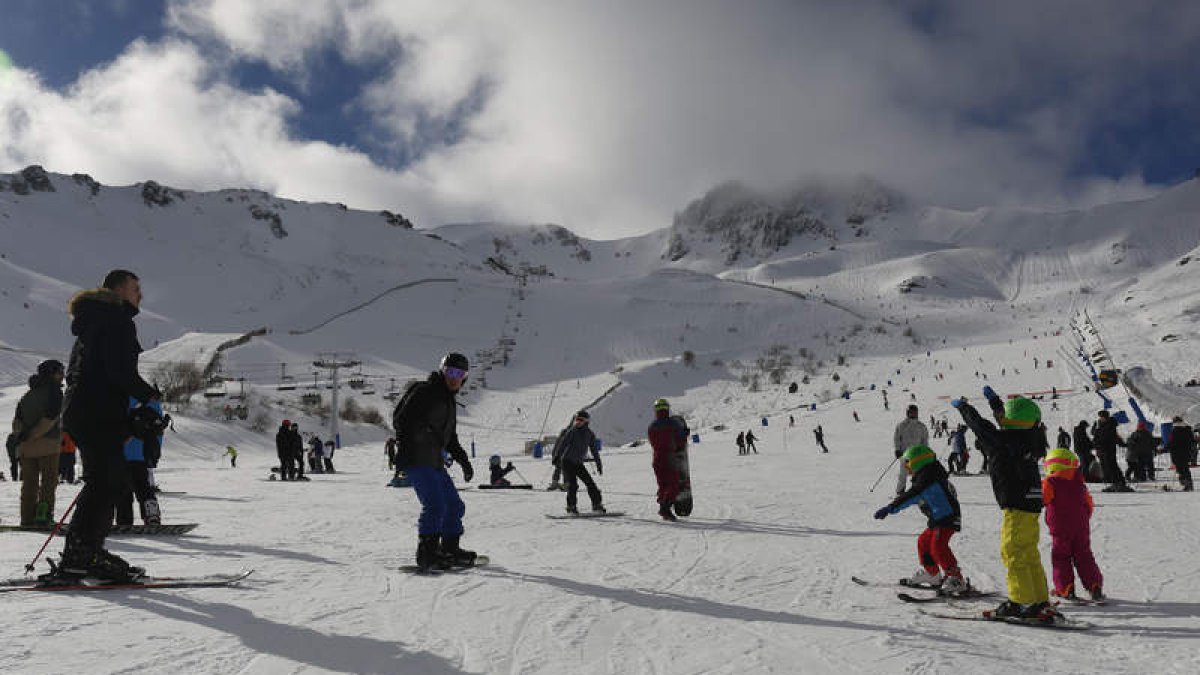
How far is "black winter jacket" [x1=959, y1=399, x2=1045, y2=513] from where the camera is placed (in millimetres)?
5258

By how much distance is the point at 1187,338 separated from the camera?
45.9 m

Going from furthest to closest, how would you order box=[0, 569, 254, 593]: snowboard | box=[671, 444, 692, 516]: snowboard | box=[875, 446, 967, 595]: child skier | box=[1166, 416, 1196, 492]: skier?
box=[1166, 416, 1196, 492]: skier
box=[671, 444, 692, 516]: snowboard
box=[875, 446, 967, 595]: child skier
box=[0, 569, 254, 593]: snowboard

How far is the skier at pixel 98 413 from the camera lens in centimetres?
533

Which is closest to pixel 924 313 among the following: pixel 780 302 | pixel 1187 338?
pixel 780 302

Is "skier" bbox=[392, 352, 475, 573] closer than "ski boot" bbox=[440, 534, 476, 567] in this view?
Yes

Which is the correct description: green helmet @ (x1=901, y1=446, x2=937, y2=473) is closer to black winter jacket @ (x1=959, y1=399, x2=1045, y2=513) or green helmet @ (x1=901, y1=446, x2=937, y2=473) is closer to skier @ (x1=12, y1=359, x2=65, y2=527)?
black winter jacket @ (x1=959, y1=399, x2=1045, y2=513)

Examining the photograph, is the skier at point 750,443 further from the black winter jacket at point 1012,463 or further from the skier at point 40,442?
the black winter jacket at point 1012,463

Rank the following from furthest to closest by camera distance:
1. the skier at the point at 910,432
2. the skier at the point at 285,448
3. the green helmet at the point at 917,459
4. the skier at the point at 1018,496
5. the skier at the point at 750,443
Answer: the skier at the point at 750,443
the skier at the point at 285,448
the skier at the point at 910,432
the green helmet at the point at 917,459
the skier at the point at 1018,496

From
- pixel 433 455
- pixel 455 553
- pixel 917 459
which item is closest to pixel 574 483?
pixel 455 553

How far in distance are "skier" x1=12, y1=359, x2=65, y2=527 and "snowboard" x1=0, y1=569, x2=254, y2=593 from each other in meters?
3.28

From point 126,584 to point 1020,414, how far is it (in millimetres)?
6194

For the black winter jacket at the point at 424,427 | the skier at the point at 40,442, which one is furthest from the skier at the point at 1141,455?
the skier at the point at 40,442

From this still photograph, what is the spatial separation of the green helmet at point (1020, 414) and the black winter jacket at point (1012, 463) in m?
0.05

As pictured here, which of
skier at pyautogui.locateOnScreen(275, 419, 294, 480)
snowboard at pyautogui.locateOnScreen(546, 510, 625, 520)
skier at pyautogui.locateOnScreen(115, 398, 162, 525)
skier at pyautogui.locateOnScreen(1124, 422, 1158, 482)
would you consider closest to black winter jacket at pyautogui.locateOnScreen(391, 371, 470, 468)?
skier at pyautogui.locateOnScreen(115, 398, 162, 525)
